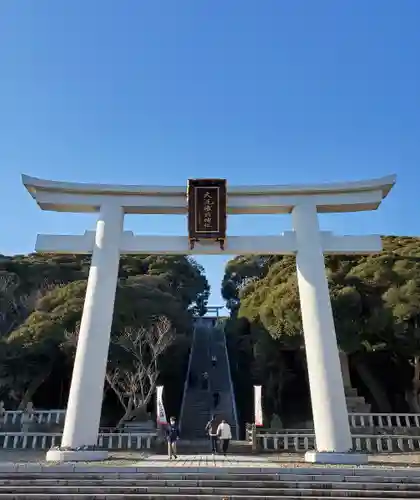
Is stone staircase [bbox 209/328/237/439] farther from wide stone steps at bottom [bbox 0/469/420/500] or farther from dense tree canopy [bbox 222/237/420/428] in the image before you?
wide stone steps at bottom [bbox 0/469/420/500]

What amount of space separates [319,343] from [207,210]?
13.4 ft

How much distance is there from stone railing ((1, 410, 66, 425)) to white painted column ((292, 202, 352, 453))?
9.38 m

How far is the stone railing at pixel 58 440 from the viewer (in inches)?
506

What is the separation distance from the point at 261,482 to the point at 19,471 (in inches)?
154

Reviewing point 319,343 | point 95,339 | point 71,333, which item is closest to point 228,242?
point 319,343

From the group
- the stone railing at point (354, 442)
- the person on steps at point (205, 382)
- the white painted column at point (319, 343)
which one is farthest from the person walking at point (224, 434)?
the person on steps at point (205, 382)

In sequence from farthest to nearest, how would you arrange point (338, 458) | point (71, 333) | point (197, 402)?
point (197, 402)
point (71, 333)
point (338, 458)

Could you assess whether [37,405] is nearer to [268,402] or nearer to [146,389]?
[146,389]

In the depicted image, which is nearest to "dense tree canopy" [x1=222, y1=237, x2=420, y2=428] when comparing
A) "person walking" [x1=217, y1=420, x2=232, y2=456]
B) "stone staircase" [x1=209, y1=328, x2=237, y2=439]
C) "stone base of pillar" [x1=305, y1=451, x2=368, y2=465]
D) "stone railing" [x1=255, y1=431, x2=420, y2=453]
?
"stone staircase" [x1=209, y1=328, x2=237, y2=439]

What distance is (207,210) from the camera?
456 inches

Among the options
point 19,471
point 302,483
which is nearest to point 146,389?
point 19,471

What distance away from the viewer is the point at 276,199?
1196cm

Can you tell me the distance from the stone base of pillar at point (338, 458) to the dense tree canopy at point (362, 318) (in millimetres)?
7778

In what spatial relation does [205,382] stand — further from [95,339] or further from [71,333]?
[95,339]
